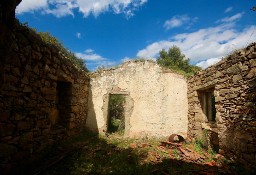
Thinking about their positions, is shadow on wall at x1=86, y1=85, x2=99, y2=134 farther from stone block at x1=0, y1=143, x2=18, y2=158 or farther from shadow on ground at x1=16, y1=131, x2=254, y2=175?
stone block at x1=0, y1=143, x2=18, y2=158

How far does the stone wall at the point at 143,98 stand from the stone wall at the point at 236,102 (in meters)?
1.78

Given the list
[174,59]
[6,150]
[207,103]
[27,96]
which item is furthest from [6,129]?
[174,59]

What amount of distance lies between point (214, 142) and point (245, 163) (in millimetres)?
2081

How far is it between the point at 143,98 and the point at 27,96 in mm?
5441

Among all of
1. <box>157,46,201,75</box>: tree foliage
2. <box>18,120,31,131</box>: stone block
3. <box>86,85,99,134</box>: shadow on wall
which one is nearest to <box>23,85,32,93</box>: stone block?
<box>18,120,31,131</box>: stone block

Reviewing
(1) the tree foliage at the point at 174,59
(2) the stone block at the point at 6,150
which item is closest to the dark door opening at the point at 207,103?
(2) the stone block at the point at 6,150

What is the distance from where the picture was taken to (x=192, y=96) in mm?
8195

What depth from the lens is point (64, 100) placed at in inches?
281

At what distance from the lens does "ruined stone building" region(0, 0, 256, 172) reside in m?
3.84

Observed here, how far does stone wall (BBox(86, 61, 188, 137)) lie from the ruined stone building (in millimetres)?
43

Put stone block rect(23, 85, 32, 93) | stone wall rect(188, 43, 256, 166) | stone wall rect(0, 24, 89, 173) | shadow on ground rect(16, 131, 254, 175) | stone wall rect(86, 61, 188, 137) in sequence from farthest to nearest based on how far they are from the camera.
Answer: stone wall rect(86, 61, 188, 137) < stone wall rect(188, 43, 256, 166) < shadow on ground rect(16, 131, 254, 175) < stone block rect(23, 85, 32, 93) < stone wall rect(0, 24, 89, 173)

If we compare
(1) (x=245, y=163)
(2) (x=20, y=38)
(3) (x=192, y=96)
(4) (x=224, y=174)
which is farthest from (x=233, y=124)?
(2) (x=20, y=38)

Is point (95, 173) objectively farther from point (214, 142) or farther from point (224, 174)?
point (214, 142)

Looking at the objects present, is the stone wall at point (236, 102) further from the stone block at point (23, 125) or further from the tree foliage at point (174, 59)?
the tree foliage at point (174, 59)
